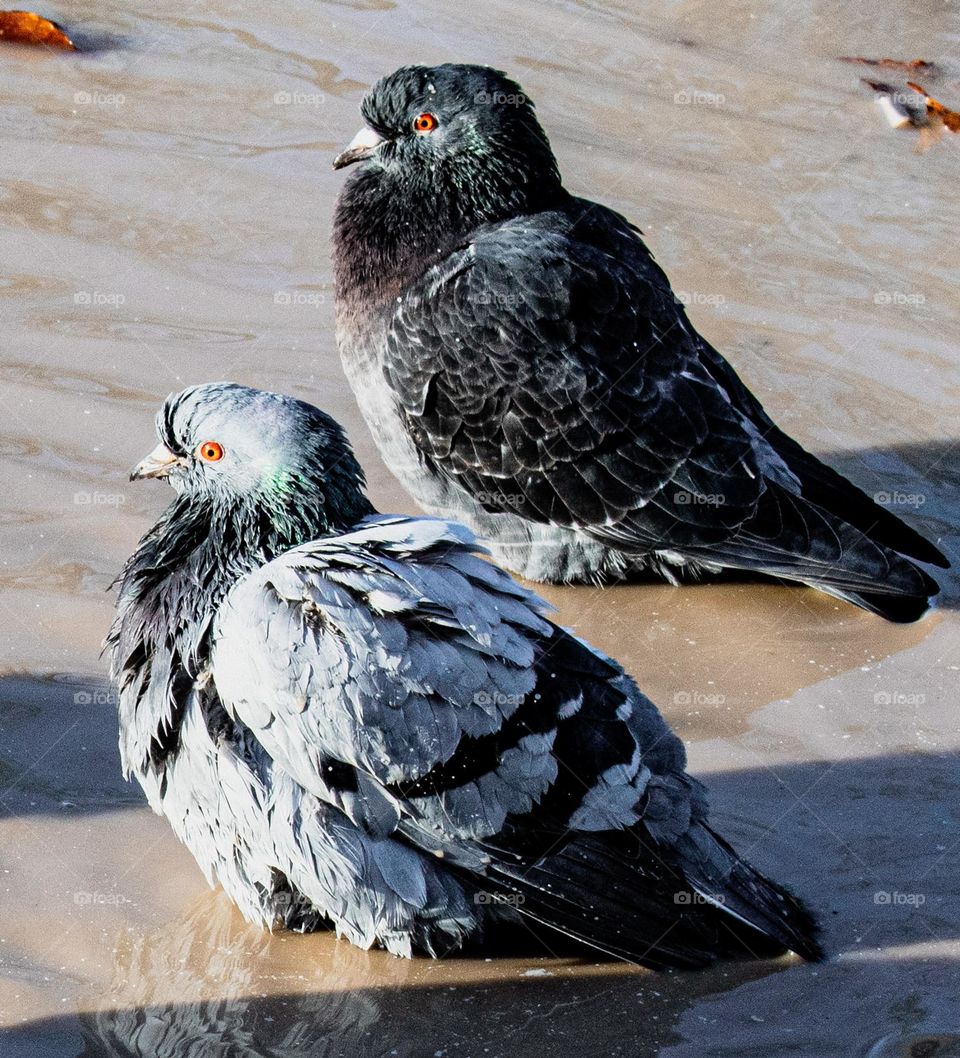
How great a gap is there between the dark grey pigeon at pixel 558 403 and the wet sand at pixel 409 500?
266 millimetres

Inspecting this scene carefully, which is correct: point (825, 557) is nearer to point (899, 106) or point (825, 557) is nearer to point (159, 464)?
point (159, 464)

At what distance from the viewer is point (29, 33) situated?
8.62 metres

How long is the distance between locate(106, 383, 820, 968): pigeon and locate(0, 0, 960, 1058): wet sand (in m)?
0.18

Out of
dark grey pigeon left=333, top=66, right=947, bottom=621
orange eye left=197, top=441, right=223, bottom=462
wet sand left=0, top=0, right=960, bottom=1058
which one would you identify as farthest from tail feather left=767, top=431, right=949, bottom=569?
orange eye left=197, top=441, right=223, bottom=462

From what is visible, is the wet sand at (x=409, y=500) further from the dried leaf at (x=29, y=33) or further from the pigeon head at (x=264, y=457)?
the pigeon head at (x=264, y=457)

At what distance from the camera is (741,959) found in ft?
13.5

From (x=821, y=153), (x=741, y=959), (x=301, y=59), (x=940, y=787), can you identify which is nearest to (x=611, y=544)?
(x=940, y=787)

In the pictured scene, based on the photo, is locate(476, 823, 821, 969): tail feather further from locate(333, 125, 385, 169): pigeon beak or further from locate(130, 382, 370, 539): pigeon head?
locate(333, 125, 385, 169): pigeon beak

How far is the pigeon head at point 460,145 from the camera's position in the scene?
19.7ft

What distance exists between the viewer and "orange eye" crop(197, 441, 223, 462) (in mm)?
4496

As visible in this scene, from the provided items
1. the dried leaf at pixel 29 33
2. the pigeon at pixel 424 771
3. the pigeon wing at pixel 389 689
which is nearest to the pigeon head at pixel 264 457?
the pigeon at pixel 424 771

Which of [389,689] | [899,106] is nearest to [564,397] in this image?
A: [389,689]

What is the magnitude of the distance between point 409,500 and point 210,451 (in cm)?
185

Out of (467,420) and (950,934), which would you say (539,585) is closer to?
(467,420)
